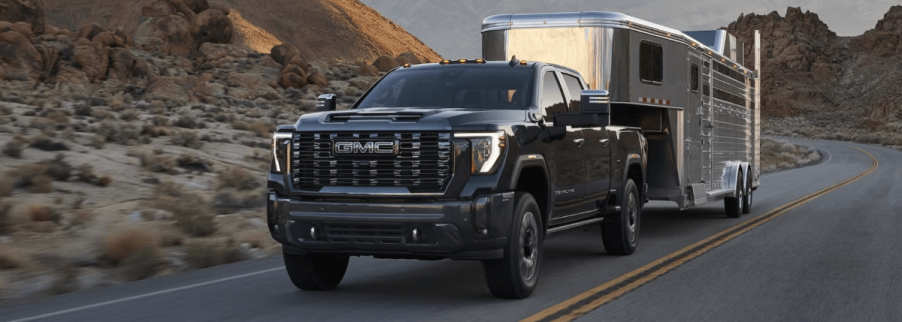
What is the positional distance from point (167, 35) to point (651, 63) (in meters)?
57.1

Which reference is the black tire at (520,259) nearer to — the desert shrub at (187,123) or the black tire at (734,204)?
the black tire at (734,204)

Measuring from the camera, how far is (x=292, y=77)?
197ft

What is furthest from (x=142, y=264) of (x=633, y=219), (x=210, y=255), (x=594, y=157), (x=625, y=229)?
(x=633, y=219)

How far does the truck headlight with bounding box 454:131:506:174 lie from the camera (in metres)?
7.84

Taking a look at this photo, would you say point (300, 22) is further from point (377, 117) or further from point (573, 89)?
point (377, 117)

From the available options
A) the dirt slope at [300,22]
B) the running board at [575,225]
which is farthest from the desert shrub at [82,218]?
the dirt slope at [300,22]

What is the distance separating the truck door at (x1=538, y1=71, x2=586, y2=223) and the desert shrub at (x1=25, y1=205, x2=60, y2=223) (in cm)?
766

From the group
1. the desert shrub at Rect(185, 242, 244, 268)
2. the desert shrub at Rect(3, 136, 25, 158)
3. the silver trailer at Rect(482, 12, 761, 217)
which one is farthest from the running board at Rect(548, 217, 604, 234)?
the desert shrub at Rect(3, 136, 25, 158)

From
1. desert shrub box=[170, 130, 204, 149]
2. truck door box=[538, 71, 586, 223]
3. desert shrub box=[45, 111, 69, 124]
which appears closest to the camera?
truck door box=[538, 71, 586, 223]

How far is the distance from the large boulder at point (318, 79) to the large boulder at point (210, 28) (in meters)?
10.4

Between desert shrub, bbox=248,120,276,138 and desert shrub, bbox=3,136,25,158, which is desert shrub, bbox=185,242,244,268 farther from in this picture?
desert shrub, bbox=248,120,276,138

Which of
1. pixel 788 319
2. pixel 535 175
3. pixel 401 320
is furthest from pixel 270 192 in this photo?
pixel 788 319

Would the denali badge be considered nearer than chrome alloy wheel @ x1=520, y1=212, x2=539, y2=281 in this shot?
Yes

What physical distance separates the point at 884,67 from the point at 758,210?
15413 cm
